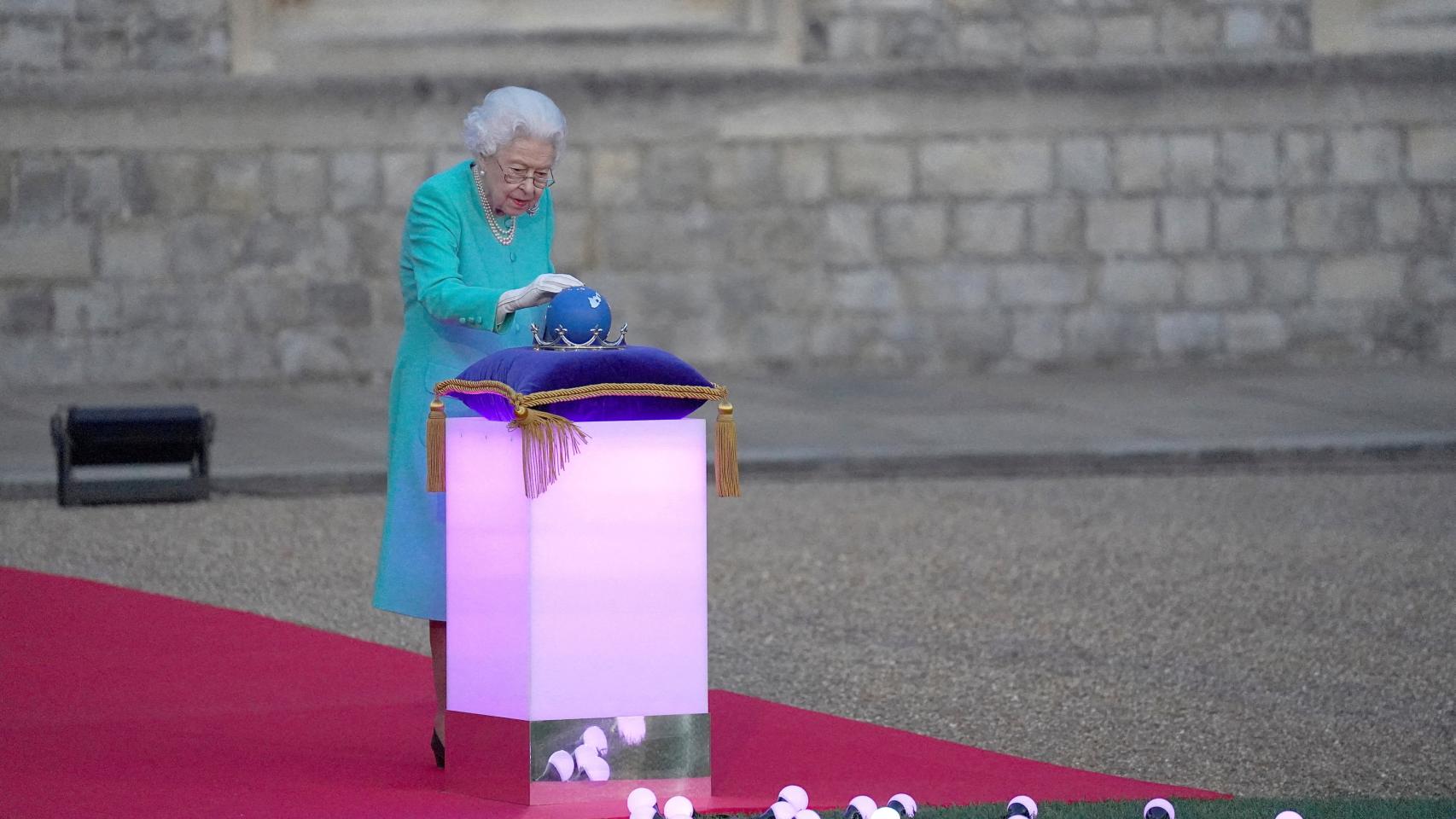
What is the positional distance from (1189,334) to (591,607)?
9.30 meters

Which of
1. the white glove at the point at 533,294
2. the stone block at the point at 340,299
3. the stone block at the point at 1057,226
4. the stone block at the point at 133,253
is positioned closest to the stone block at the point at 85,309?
the stone block at the point at 133,253

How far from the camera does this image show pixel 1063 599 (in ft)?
20.2

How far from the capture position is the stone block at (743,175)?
12250 mm

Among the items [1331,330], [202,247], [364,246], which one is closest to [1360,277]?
[1331,330]

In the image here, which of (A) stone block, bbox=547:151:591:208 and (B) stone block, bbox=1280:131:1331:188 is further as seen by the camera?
(B) stone block, bbox=1280:131:1331:188

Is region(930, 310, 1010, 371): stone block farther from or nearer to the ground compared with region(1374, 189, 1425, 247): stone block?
nearer to the ground

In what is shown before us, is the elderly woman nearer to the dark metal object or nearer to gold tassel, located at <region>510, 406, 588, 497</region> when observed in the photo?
gold tassel, located at <region>510, 406, 588, 497</region>

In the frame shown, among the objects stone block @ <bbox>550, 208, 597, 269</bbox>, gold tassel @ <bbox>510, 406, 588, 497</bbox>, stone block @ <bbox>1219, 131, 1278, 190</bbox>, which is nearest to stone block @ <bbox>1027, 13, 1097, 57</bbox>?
stone block @ <bbox>1219, 131, 1278, 190</bbox>

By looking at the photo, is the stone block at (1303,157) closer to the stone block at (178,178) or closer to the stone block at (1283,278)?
the stone block at (1283,278)

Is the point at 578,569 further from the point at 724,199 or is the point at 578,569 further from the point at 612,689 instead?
the point at 724,199

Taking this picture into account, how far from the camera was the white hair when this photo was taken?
3967 mm

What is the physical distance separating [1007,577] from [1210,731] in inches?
75.9

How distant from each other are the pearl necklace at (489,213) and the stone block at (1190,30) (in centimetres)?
890

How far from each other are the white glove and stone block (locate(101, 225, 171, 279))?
860cm
